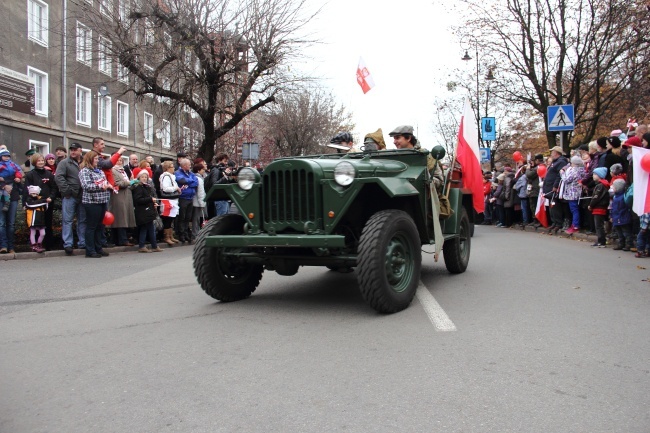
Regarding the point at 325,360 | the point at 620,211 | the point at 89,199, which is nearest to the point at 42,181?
the point at 89,199

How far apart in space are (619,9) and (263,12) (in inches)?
453

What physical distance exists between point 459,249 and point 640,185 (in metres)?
Result: 3.61

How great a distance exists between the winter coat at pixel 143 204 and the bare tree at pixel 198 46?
813cm

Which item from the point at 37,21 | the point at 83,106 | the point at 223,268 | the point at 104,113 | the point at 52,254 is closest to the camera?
the point at 223,268

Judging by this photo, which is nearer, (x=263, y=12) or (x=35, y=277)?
(x=35, y=277)

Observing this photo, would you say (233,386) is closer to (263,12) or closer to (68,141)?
(263,12)

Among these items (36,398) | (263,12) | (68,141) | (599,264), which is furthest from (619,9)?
(68,141)

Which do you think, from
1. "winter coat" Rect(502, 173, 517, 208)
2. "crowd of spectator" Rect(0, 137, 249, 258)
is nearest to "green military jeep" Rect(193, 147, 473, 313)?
"crowd of spectator" Rect(0, 137, 249, 258)

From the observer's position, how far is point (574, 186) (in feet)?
45.3

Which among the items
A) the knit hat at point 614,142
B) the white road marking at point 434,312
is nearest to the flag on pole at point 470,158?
the white road marking at point 434,312

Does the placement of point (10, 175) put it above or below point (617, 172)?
below

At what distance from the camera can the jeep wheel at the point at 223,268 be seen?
19.4ft

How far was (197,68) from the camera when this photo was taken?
66.7 ft

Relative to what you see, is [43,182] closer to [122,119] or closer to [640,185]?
[640,185]
